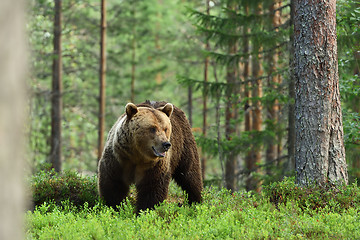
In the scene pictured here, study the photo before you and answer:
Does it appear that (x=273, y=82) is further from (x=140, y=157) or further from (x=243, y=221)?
(x=243, y=221)

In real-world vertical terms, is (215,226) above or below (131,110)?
below

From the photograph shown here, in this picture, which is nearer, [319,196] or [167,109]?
[319,196]

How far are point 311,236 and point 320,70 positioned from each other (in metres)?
3.11

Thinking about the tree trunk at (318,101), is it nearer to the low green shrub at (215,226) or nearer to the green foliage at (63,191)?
the low green shrub at (215,226)

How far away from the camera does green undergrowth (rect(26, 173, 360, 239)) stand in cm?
490

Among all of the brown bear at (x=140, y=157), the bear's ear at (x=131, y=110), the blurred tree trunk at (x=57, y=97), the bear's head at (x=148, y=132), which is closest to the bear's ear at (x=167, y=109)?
the brown bear at (x=140, y=157)

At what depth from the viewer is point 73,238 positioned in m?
4.83

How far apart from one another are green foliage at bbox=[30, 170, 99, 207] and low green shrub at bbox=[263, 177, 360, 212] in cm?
340

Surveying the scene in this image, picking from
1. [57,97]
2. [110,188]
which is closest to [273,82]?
[110,188]

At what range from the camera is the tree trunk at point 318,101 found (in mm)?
6742

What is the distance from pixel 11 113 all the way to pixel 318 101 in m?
5.63

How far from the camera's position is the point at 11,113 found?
214cm

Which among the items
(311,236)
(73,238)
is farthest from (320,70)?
(73,238)

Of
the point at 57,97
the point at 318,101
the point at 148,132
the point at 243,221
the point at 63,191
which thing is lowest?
the point at 63,191
